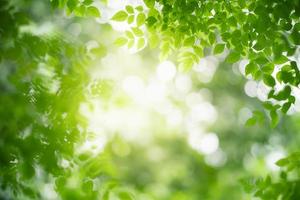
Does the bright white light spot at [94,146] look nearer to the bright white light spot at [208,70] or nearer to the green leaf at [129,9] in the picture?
the green leaf at [129,9]

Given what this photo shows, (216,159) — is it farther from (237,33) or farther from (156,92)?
(237,33)

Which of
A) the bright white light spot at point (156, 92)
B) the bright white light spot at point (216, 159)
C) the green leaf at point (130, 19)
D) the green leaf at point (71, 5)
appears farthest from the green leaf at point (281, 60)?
the bright white light spot at point (216, 159)

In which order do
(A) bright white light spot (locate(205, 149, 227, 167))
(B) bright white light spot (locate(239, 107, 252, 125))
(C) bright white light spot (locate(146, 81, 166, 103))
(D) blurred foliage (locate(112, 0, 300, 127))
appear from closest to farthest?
(D) blurred foliage (locate(112, 0, 300, 127)), (C) bright white light spot (locate(146, 81, 166, 103)), (B) bright white light spot (locate(239, 107, 252, 125)), (A) bright white light spot (locate(205, 149, 227, 167))

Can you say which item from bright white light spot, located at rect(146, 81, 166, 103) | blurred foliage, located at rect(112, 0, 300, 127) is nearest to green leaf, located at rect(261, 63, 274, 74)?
blurred foliage, located at rect(112, 0, 300, 127)

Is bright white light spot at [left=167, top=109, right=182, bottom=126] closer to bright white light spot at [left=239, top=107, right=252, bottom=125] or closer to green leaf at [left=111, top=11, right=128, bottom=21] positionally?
bright white light spot at [left=239, top=107, right=252, bottom=125]

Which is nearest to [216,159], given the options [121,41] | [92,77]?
[92,77]

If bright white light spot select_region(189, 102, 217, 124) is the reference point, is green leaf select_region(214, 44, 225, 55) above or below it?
below

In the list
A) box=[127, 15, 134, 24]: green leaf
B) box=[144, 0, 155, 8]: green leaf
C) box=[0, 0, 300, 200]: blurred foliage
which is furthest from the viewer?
box=[127, 15, 134, 24]: green leaf

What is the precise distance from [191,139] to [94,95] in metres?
14.7

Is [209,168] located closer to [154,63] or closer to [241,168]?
[241,168]

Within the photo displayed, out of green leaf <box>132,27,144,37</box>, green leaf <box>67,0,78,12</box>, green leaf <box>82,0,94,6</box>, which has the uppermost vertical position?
green leaf <box>132,27,144,37</box>

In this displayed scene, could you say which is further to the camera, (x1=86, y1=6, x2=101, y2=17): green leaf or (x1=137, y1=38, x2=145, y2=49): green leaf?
(x1=137, y1=38, x2=145, y2=49): green leaf

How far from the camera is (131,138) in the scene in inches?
637

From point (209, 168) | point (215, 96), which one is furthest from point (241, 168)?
point (215, 96)
